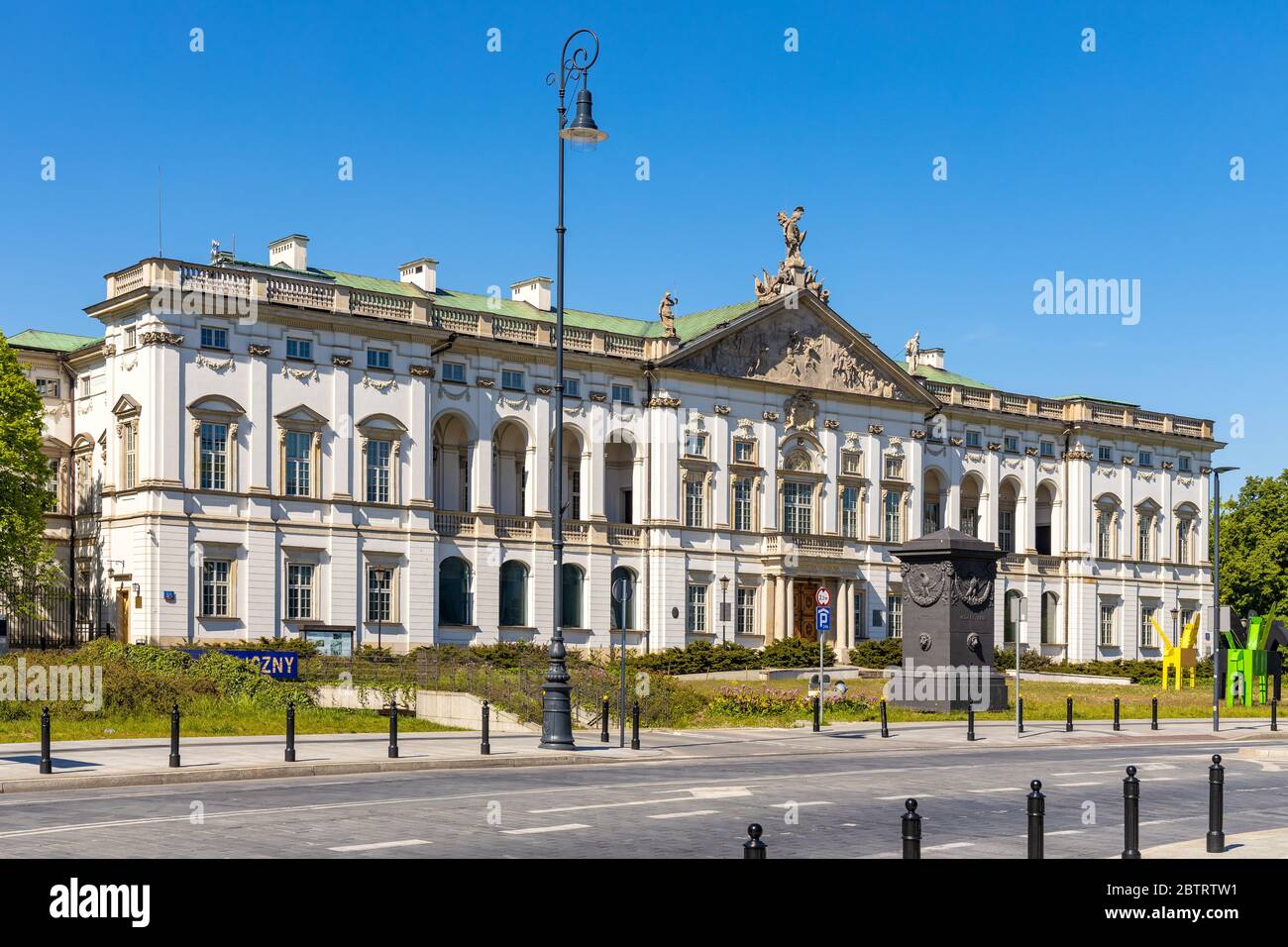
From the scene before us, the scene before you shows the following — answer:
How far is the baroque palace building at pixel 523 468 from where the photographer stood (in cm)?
5888

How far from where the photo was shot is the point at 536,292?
7556 centimetres

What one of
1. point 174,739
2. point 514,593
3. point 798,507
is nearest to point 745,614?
point 798,507

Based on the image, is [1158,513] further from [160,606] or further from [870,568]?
[160,606]

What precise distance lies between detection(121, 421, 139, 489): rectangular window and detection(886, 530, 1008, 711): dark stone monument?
29151 millimetres

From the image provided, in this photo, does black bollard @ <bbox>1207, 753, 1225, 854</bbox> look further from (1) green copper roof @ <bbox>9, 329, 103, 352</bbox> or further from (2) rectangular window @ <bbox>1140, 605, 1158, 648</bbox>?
(2) rectangular window @ <bbox>1140, 605, 1158, 648</bbox>

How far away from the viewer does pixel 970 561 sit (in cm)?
4672

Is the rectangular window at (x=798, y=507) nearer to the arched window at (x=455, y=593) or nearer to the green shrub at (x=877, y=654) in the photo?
the green shrub at (x=877, y=654)

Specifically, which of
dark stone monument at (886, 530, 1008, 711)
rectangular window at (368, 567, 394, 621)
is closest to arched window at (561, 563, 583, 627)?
rectangular window at (368, 567, 394, 621)

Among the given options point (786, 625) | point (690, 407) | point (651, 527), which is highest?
point (690, 407)

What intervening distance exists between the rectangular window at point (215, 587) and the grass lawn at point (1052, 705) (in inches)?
698

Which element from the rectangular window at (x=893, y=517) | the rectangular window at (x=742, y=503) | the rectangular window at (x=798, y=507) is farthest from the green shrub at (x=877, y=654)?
the rectangular window at (x=742, y=503)
